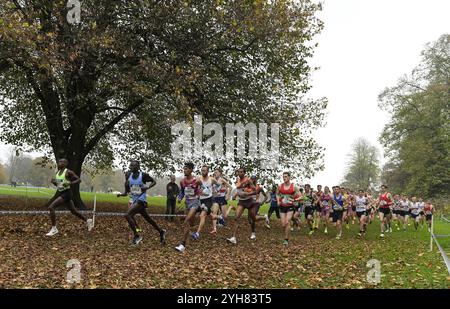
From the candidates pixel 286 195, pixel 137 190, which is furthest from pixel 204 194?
pixel 137 190

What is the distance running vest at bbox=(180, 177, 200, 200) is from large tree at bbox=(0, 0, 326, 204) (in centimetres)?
400

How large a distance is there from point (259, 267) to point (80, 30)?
10487mm

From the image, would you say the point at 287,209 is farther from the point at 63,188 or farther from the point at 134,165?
the point at 63,188

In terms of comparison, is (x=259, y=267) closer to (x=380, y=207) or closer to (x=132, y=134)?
(x=380, y=207)

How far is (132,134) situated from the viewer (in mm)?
25781

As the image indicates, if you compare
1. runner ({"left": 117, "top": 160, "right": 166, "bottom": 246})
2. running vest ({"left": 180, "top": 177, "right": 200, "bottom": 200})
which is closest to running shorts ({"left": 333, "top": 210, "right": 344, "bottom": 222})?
running vest ({"left": 180, "top": 177, "right": 200, "bottom": 200})

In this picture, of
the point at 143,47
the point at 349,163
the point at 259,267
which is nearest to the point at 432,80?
the point at 349,163

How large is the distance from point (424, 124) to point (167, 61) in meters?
41.3

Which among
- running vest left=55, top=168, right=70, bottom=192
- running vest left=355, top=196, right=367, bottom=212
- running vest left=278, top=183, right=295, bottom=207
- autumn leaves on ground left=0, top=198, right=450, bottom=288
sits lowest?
autumn leaves on ground left=0, top=198, right=450, bottom=288

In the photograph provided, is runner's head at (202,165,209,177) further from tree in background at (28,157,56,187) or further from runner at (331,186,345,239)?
tree in background at (28,157,56,187)

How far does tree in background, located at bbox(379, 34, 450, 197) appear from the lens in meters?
47.6

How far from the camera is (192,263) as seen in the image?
9.91 meters

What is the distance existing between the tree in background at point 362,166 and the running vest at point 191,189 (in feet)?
225
